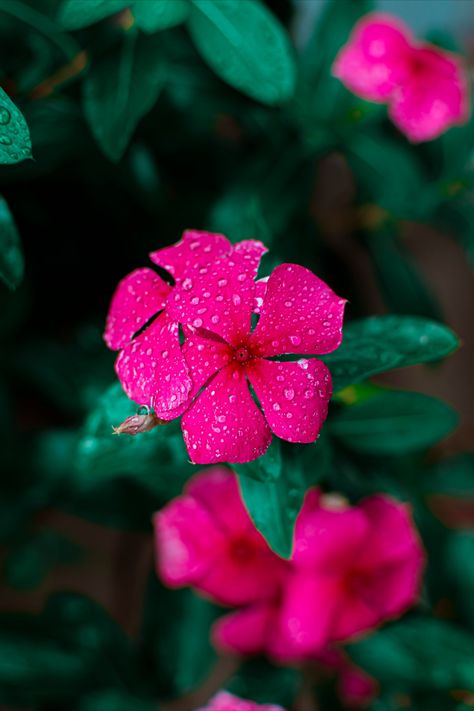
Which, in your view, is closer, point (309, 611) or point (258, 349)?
point (258, 349)

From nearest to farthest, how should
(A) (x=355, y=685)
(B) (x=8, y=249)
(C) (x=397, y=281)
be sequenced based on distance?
(B) (x=8, y=249) < (A) (x=355, y=685) < (C) (x=397, y=281)

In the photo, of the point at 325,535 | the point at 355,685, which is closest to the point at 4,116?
the point at 325,535

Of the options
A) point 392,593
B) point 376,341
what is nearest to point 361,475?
point 392,593

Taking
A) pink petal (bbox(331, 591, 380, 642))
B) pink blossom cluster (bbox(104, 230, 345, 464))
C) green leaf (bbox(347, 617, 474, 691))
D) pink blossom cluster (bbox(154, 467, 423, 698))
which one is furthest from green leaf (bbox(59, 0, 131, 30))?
green leaf (bbox(347, 617, 474, 691))

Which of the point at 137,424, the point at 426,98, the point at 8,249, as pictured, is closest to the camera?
the point at 137,424

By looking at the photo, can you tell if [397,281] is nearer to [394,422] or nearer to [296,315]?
[394,422]

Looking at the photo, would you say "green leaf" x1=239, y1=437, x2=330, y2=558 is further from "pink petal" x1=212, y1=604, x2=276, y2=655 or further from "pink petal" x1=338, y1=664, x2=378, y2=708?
"pink petal" x1=338, y1=664, x2=378, y2=708

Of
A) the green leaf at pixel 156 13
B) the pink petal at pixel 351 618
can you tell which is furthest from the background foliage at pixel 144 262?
the pink petal at pixel 351 618
